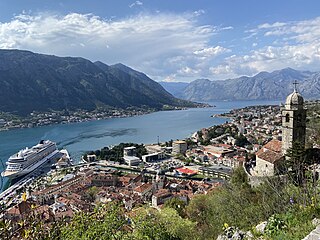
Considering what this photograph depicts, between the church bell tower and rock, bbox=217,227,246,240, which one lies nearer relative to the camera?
rock, bbox=217,227,246,240

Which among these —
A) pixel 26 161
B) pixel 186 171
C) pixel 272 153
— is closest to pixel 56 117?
pixel 26 161

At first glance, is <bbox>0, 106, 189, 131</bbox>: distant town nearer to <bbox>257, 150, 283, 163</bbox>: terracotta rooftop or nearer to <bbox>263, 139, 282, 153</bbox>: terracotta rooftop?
<bbox>263, 139, 282, 153</bbox>: terracotta rooftop

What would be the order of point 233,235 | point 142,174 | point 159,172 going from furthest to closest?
point 159,172 < point 142,174 < point 233,235

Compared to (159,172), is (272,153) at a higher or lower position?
higher

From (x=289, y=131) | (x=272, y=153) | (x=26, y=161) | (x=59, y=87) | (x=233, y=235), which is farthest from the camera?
(x=59, y=87)

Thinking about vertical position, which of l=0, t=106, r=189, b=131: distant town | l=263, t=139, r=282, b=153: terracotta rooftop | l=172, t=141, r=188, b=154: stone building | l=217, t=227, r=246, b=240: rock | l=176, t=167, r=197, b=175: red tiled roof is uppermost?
l=217, t=227, r=246, b=240: rock

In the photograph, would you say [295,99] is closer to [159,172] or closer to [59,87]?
[159,172]

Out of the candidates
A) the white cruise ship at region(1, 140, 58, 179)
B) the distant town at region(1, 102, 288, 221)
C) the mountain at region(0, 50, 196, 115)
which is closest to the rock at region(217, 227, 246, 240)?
the distant town at region(1, 102, 288, 221)
